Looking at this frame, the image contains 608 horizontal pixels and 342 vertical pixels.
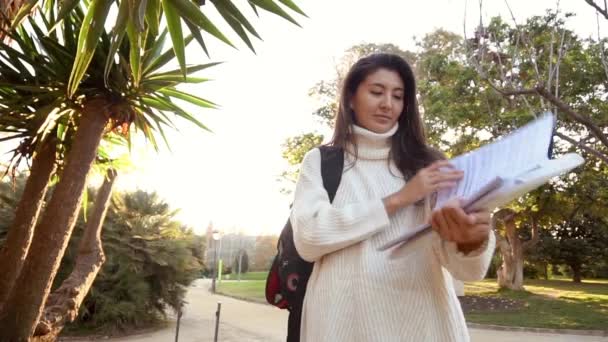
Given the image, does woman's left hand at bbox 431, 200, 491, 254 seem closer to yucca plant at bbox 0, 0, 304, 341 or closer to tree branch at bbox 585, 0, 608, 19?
yucca plant at bbox 0, 0, 304, 341

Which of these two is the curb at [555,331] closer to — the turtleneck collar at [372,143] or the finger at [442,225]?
the turtleneck collar at [372,143]

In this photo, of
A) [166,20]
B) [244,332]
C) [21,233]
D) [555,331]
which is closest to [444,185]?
[166,20]

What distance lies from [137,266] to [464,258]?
37.1 feet

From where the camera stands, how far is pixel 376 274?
1.19m

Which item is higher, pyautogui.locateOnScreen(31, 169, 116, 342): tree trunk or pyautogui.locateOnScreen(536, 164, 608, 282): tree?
pyautogui.locateOnScreen(536, 164, 608, 282): tree

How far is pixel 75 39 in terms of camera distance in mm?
4297

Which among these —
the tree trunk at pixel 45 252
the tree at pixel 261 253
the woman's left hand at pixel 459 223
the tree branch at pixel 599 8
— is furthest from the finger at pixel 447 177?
the tree at pixel 261 253

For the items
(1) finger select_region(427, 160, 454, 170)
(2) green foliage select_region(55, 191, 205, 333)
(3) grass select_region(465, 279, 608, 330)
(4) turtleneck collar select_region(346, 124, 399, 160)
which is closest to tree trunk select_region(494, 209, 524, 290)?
(3) grass select_region(465, 279, 608, 330)

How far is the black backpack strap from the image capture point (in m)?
1.36

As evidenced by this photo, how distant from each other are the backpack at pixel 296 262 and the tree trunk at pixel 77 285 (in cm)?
321

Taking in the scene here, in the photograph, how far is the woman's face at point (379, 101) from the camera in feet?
4.68

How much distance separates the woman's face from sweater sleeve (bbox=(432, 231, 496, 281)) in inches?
15.2

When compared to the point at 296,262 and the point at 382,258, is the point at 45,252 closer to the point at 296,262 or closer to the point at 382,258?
the point at 296,262

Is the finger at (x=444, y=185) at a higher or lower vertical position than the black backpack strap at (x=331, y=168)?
lower
